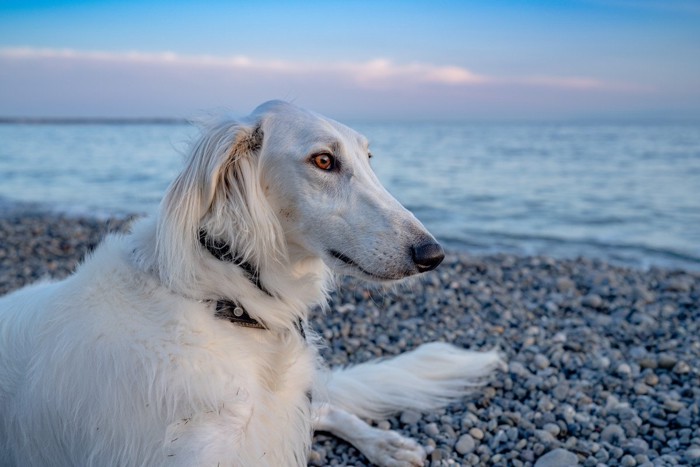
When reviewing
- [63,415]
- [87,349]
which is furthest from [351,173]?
[63,415]

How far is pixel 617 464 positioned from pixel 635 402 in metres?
0.86

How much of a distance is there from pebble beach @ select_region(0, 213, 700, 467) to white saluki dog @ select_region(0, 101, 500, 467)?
0.56 meters

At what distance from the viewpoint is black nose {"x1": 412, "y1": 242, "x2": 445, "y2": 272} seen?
2.59 metres

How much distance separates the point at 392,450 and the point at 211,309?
1.53m

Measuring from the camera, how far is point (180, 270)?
248 centimetres

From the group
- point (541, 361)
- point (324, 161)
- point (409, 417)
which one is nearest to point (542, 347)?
point (541, 361)

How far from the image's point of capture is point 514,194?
1630 cm

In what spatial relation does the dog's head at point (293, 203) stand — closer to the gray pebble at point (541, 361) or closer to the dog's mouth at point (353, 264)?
the dog's mouth at point (353, 264)

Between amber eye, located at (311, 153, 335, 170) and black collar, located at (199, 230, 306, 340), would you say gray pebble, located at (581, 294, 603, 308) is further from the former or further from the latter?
black collar, located at (199, 230, 306, 340)

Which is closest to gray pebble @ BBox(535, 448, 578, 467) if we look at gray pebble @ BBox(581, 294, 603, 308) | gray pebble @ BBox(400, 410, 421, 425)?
gray pebble @ BBox(400, 410, 421, 425)

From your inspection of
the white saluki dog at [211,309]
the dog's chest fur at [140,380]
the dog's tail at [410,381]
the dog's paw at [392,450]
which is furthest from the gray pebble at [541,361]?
the dog's chest fur at [140,380]

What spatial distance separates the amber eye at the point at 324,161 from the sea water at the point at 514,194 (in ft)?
1.87

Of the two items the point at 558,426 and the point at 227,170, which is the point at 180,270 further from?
the point at 558,426

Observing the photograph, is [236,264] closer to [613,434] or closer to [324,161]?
[324,161]
